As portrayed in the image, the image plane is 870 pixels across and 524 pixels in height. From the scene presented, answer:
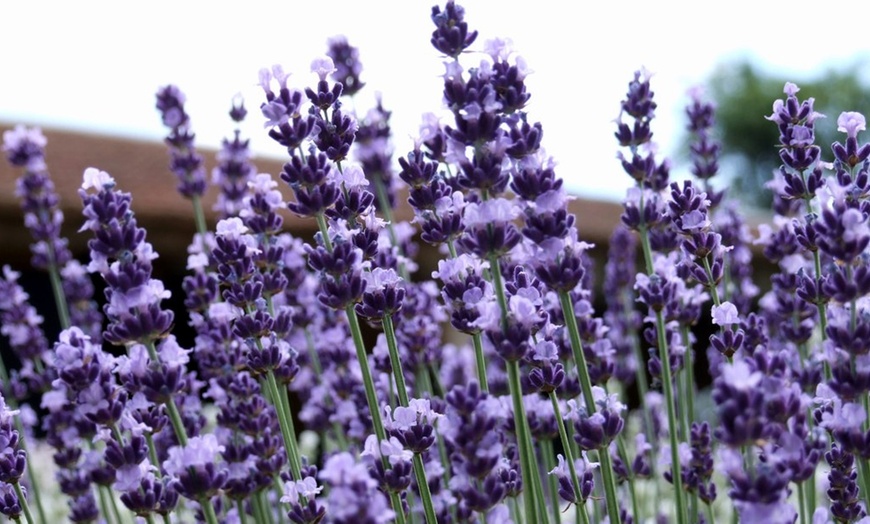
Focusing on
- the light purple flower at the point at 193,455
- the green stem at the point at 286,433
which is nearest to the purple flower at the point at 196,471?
the light purple flower at the point at 193,455

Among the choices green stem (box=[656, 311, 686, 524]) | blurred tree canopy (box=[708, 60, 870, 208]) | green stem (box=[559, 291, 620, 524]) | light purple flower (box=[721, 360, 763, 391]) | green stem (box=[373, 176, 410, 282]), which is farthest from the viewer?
blurred tree canopy (box=[708, 60, 870, 208])

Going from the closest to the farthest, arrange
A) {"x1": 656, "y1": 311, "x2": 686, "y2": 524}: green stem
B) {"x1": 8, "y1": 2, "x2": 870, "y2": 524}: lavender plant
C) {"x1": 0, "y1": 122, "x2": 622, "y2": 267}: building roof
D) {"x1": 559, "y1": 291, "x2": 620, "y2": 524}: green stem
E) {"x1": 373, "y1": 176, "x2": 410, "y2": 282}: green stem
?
{"x1": 8, "y1": 2, "x2": 870, "y2": 524}: lavender plant → {"x1": 559, "y1": 291, "x2": 620, "y2": 524}: green stem → {"x1": 656, "y1": 311, "x2": 686, "y2": 524}: green stem → {"x1": 373, "y1": 176, "x2": 410, "y2": 282}: green stem → {"x1": 0, "y1": 122, "x2": 622, "y2": 267}: building roof

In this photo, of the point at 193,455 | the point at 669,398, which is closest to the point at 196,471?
the point at 193,455

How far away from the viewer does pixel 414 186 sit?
1.31 metres

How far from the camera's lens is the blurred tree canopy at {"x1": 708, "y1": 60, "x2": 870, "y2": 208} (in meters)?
24.6

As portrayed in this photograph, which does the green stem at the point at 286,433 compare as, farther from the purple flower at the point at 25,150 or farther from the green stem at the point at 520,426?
the purple flower at the point at 25,150

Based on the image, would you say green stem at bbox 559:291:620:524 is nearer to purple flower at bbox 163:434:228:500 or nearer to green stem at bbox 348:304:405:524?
green stem at bbox 348:304:405:524

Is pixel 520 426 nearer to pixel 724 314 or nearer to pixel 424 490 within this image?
pixel 424 490

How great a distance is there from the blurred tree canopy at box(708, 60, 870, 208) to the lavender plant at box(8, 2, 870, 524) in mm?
22163

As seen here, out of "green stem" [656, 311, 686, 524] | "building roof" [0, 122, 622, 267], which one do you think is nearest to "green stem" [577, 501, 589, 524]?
"green stem" [656, 311, 686, 524]

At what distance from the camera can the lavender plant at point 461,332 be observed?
1032 millimetres

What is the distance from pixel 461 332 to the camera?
1341mm

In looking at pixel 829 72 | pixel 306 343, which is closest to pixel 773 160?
pixel 829 72

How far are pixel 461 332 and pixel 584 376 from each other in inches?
7.1
